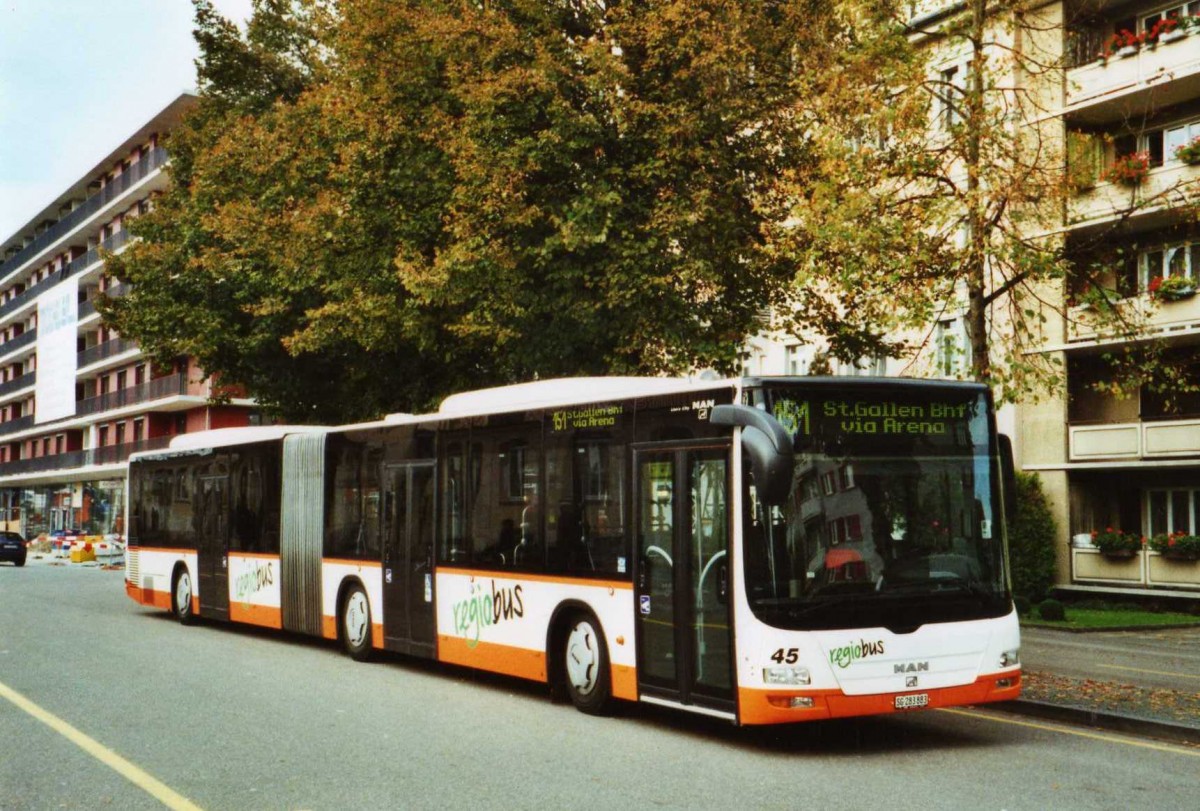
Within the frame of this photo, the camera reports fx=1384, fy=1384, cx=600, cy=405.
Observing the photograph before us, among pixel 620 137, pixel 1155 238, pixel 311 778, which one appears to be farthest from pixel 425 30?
pixel 1155 238

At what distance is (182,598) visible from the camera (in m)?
22.4

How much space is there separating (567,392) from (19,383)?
90.5 m

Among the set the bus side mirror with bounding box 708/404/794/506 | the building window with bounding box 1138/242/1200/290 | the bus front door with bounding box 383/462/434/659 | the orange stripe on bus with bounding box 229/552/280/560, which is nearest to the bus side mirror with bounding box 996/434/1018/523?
the bus side mirror with bounding box 708/404/794/506

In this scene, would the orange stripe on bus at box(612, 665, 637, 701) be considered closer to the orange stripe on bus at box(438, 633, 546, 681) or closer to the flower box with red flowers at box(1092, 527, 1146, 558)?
the orange stripe on bus at box(438, 633, 546, 681)

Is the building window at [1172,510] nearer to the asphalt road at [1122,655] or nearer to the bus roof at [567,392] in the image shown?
the asphalt road at [1122,655]

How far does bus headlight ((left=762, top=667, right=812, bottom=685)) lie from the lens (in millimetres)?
9508

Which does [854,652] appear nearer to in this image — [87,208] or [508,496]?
[508,496]

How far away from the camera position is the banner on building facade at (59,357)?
1954 inches

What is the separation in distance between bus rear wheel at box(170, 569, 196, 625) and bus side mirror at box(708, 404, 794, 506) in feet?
48.9

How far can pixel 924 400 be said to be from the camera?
10.4 m

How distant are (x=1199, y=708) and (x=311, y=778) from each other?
7.30 meters

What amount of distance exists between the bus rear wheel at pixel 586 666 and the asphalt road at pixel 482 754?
24 cm

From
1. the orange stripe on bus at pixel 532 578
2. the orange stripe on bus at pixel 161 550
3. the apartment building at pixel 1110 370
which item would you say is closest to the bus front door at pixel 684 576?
the orange stripe on bus at pixel 532 578

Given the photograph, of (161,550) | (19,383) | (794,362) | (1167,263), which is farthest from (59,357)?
(19,383)
